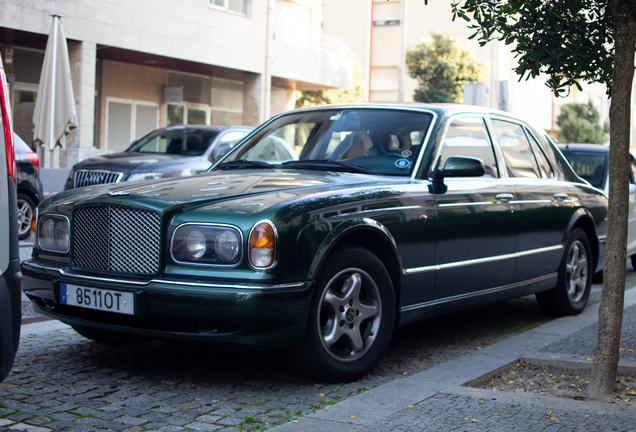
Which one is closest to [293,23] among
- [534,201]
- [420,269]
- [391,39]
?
→ [391,39]

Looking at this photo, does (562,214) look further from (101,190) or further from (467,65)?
(467,65)

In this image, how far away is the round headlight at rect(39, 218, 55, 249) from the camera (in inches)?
177

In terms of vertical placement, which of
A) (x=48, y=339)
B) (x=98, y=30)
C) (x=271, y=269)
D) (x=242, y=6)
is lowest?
(x=48, y=339)

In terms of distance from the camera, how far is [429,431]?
3.42m

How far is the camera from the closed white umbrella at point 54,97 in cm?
1378

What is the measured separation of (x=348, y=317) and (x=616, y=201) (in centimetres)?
161

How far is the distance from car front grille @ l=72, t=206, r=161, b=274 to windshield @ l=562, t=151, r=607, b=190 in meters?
7.66

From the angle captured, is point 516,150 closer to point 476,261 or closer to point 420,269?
point 476,261

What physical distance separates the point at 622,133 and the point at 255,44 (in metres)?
22.9

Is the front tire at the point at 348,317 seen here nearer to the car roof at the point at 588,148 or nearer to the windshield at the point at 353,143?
the windshield at the point at 353,143

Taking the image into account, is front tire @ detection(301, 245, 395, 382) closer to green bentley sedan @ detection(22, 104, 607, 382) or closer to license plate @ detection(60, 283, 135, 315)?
green bentley sedan @ detection(22, 104, 607, 382)

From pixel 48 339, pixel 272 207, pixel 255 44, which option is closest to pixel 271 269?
pixel 272 207

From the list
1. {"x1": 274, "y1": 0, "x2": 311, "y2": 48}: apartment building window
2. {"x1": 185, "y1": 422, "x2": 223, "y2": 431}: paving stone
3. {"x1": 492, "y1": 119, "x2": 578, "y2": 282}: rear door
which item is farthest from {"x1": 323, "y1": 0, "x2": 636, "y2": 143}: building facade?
{"x1": 185, "y1": 422, "x2": 223, "y2": 431}: paving stone

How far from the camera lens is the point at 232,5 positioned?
25.5 meters
